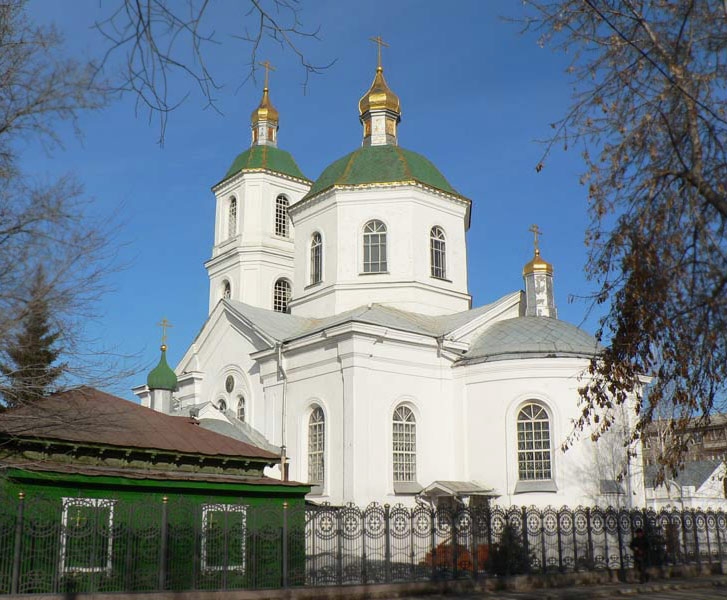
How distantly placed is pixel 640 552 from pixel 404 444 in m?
7.88

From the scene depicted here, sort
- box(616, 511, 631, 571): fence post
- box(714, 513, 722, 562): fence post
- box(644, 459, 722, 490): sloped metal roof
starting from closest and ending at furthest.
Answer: box(616, 511, 631, 571): fence post < box(714, 513, 722, 562): fence post < box(644, 459, 722, 490): sloped metal roof

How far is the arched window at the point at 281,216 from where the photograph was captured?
34344 millimetres

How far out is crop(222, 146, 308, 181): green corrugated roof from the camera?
3481 cm

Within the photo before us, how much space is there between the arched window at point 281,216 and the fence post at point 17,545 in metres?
23.2

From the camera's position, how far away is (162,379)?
28828 millimetres

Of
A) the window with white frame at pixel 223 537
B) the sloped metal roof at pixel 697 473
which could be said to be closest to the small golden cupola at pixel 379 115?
the window with white frame at pixel 223 537

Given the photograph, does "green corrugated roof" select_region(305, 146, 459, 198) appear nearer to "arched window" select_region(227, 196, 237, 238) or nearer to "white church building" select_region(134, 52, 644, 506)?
"white church building" select_region(134, 52, 644, 506)

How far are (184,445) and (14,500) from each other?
4.19 metres

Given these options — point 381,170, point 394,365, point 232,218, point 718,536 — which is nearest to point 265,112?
point 232,218

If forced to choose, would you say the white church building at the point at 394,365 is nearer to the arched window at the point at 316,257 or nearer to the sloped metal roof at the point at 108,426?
the arched window at the point at 316,257

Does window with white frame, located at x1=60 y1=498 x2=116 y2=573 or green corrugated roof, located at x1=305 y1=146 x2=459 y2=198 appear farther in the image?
green corrugated roof, located at x1=305 y1=146 x2=459 y2=198

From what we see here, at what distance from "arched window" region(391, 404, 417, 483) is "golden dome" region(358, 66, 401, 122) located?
40.8ft

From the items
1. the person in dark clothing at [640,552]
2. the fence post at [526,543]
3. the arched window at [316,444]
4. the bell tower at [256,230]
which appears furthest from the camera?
the bell tower at [256,230]

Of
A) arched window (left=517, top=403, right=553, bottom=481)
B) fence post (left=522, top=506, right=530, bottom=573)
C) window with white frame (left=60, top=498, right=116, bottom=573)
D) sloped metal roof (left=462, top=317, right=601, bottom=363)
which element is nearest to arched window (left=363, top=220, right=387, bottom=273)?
sloped metal roof (left=462, top=317, right=601, bottom=363)
